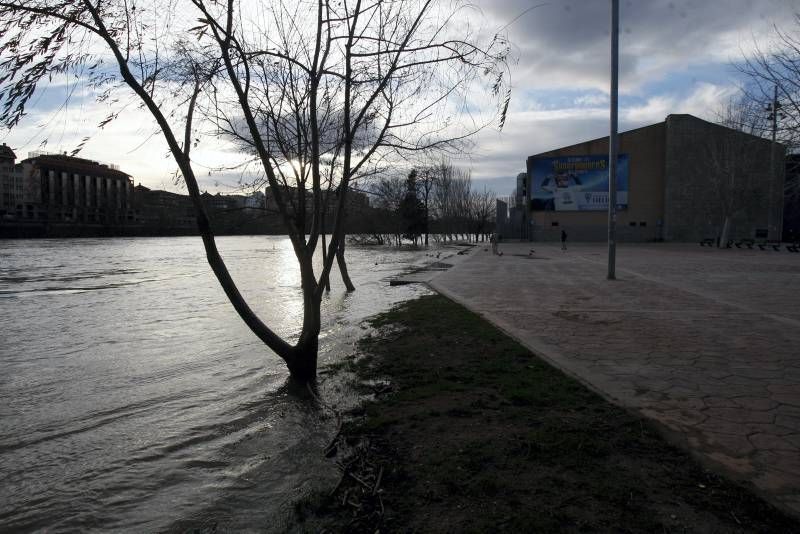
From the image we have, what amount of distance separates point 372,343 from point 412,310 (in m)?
2.54

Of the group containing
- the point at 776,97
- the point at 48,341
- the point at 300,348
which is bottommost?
the point at 48,341

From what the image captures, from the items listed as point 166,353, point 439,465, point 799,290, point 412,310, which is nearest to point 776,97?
point 799,290

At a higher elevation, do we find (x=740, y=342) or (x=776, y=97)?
(x=776, y=97)

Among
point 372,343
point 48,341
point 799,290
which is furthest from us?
point 799,290

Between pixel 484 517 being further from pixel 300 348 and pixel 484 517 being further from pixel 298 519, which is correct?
pixel 300 348

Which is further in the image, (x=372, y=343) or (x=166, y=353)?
(x=166, y=353)

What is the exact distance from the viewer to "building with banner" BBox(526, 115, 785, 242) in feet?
151

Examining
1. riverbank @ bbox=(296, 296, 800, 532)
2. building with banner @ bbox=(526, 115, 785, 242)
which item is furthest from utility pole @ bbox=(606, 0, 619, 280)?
building with banner @ bbox=(526, 115, 785, 242)

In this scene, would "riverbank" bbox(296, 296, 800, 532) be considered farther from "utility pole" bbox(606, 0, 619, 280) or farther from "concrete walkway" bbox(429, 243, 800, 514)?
"utility pole" bbox(606, 0, 619, 280)

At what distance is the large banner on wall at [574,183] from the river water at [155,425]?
42.9 metres

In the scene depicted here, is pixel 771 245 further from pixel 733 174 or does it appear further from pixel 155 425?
pixel 155 425

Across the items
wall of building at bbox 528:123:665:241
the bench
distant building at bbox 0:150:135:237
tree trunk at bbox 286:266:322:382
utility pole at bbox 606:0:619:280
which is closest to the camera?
tree trunk at bbox 286:266:322:382

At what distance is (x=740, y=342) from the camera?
6242 mm

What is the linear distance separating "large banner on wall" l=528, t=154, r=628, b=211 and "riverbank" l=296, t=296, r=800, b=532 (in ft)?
156
